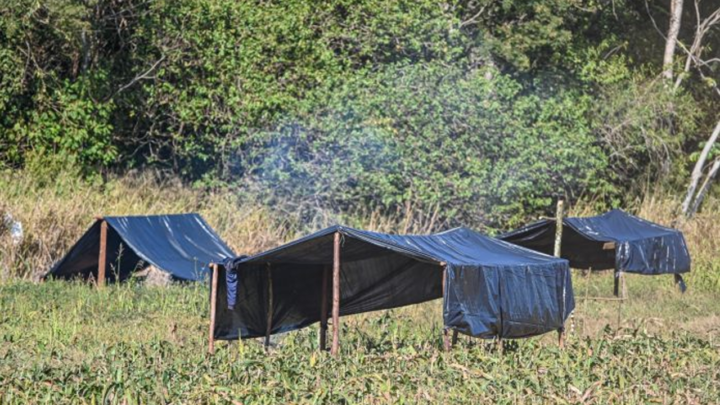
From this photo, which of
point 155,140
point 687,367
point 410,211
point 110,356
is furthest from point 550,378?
point 155,140

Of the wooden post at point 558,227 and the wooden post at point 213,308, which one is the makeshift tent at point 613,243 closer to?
the wooden post at point 558,227

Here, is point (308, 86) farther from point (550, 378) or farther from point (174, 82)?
point (550, 378)

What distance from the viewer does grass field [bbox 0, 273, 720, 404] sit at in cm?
995

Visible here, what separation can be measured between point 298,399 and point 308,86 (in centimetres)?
1584

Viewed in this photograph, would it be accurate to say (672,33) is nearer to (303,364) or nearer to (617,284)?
(617,284)

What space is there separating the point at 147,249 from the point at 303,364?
8465mm

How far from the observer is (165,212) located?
74.2 feet

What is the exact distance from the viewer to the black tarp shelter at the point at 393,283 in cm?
1273

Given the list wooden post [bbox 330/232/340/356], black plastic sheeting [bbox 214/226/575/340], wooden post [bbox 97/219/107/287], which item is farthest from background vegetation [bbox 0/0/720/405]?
wooden post [bbox 330/232/340/356]

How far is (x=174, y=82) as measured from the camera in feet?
81.3

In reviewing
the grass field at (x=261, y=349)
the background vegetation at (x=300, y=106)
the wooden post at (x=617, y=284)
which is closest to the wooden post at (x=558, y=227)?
the grass field at (x=261, y=349)

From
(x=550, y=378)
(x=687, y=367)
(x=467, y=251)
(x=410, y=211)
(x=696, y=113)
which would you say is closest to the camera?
(x=550, y=378)

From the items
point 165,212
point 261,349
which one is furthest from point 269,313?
point 165,212

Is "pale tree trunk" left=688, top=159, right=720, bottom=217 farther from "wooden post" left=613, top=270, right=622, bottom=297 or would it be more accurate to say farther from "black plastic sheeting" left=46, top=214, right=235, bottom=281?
"black plastic sheeting" left=46, top=214, right=235, bottom=281
